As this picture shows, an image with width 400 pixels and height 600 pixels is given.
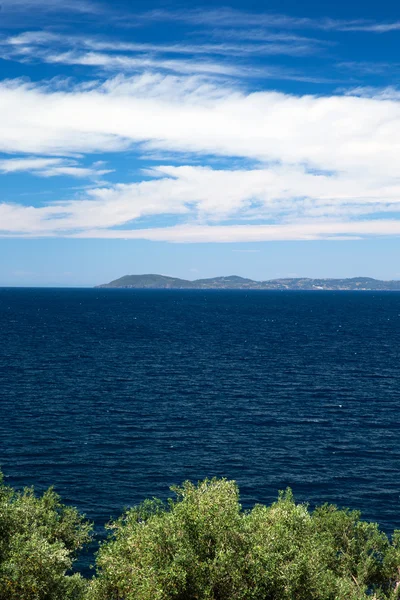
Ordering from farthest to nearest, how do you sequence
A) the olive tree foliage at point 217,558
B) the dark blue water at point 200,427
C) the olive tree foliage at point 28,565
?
1. the dark blue water at point 200,427
2. the olive tree foliage at point 28,565
3. the olive tree foliage at point 217,558

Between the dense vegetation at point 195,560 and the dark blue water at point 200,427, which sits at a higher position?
the dense vegetation at point 195,560

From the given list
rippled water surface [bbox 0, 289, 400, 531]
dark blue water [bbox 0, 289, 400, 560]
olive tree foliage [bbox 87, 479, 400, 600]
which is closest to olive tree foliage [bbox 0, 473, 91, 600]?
olive tree foliage [bbox 87, 479, 400, 600]

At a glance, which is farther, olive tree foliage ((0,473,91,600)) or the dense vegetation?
olive tree foliage ((0,473,91,600))

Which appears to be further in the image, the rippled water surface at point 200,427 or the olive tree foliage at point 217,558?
the rippled water surface at point 200,427

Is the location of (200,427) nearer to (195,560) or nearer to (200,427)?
(200,427)

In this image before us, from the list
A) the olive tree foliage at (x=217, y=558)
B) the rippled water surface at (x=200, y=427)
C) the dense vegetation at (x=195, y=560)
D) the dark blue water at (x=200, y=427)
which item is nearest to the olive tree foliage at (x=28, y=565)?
the dense vegetation at (x=195, y=560)

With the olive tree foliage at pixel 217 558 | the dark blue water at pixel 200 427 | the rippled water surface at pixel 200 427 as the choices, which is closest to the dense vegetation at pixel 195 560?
the olive tree foliage at pixel 217 558

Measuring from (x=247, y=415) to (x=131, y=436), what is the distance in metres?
24.6

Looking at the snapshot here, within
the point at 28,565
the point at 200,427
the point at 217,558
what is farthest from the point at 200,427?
the point at 217,558

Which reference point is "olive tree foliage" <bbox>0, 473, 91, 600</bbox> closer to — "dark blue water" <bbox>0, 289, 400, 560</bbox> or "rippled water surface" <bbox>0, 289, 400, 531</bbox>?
"dark blue water" <bbox>0, 289, 400, 560</bbox>

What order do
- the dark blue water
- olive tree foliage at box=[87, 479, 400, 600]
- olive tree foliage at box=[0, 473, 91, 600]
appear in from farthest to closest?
the dark blue water → olive tree foliage at box=[0, 473, 91, 600] → olive tree foliage at box=[87, 479, 400, 600]

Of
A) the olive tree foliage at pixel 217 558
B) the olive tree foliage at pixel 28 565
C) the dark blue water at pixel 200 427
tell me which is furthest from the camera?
the dark blue water at pixel 200 427

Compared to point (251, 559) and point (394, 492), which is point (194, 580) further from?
point (394, 492)

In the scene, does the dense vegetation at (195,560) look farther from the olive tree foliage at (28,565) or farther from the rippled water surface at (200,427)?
the rippled water surface at (200,427)
